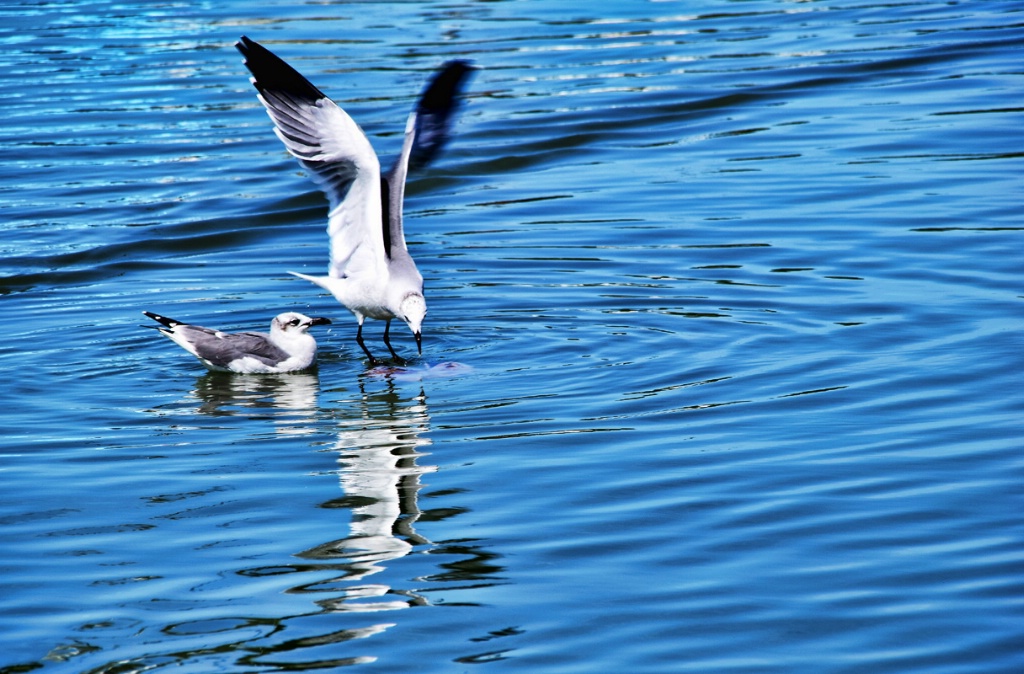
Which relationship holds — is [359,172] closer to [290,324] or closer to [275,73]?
[275,73]

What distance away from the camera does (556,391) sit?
8.48 m

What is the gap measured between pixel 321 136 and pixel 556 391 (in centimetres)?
242

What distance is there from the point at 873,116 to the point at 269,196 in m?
6.80

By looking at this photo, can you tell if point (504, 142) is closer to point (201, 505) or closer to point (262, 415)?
point (262, 415)

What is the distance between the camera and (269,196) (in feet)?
49.3

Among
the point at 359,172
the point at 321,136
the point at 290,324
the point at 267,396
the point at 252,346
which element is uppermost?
the point at 321,136

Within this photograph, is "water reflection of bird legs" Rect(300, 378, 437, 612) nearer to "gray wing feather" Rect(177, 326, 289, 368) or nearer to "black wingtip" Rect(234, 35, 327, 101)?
"gray wing feather" Rect(177, 326, 289, 368)

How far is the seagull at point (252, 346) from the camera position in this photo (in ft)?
31.9

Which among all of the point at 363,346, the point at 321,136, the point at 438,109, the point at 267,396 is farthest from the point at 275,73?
the point at 363,346

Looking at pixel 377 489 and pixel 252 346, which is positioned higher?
pixel 252 346

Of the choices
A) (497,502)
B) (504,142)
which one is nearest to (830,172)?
(504,142)

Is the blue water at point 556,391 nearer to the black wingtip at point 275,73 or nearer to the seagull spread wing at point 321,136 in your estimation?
the seagull spread wing at point 321,136

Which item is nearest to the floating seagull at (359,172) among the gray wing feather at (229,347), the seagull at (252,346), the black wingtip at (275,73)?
the black wingtip at (275,73)

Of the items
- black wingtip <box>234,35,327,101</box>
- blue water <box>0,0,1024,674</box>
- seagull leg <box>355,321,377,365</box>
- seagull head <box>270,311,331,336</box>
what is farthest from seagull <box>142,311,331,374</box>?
black wingtip <box>234,35,327,101</box>
